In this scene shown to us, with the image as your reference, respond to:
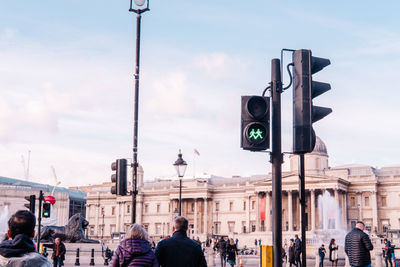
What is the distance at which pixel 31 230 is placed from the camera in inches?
217

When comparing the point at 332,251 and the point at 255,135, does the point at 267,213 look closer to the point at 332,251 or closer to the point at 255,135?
the point at 332,251

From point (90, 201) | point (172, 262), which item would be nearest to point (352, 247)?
point (172, 262)

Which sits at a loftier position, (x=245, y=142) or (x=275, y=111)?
(x=275, y=111)

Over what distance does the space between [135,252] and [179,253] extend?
761mm

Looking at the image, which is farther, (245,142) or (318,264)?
(318,264)

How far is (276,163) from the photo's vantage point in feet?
27.1

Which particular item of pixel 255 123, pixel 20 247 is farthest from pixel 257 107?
pixel 20 247

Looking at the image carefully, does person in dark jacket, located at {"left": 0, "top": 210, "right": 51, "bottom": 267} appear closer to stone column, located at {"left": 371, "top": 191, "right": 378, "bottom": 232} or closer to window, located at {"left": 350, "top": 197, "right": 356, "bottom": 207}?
stone column, located at {"left": 371, "top": 191, "right": 378, "bottom": 232}

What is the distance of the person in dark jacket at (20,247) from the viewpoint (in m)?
5.07

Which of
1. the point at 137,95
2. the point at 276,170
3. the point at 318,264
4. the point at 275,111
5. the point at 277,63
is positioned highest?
the point at 137,95

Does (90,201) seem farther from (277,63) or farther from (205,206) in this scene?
(277,63)

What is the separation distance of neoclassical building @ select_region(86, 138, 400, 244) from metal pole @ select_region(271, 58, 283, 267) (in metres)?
81.2

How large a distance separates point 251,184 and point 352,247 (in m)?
93.3

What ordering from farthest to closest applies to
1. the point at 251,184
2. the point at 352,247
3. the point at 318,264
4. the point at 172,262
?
the point at 251,184 < the point at 318,264 < the point at 352,247 < the point at 172,262
